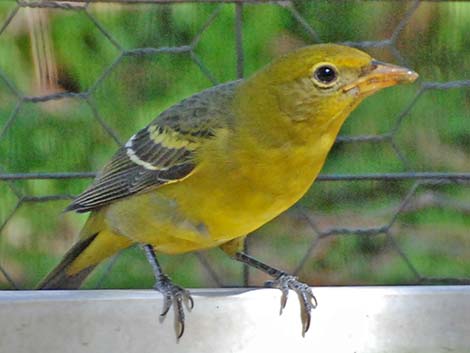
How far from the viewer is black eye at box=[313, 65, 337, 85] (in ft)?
5.86

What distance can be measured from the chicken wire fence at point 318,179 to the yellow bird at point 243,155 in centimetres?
44

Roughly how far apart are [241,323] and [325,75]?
1.53 feet

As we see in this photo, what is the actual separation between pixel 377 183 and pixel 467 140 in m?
0.24

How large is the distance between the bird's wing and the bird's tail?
0.06 m

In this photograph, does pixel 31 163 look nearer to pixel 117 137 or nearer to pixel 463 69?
pixel 117 137

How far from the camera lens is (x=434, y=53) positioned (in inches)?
98.0

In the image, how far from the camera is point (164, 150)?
204 cm

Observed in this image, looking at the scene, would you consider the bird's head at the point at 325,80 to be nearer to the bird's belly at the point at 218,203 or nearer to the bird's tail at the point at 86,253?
the bird's belly at the point at 218,203

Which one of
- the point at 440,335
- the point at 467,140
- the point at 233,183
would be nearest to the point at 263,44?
the point at 467,140

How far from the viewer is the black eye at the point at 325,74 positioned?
179cm

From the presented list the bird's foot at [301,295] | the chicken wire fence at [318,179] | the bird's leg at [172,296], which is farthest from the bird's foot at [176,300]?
the chicken wire fence at [318,179]

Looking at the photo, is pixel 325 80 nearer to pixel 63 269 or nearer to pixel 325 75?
pixel 325 75

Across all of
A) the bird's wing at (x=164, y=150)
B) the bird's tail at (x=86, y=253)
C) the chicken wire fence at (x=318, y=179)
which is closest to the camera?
the bird's wing at (x=164, y=150)

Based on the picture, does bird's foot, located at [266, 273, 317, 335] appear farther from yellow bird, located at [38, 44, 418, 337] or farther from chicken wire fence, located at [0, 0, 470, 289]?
chicken wire fence, located at [0, 0, 470, 289]
